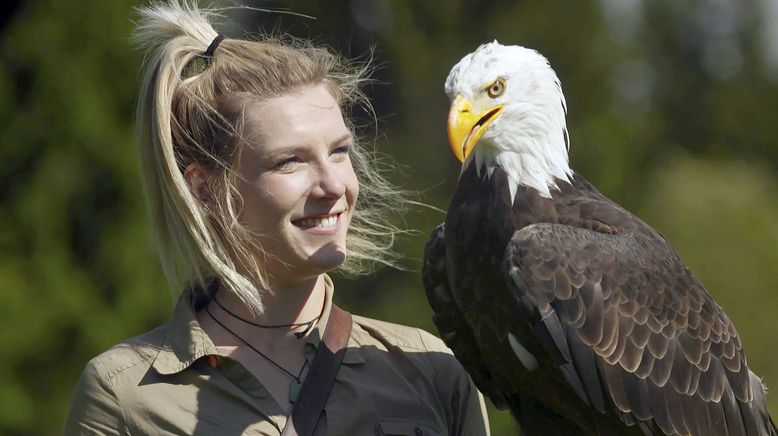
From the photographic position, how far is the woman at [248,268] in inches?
132

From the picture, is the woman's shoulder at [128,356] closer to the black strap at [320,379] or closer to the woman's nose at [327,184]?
the black strap at [320,379]

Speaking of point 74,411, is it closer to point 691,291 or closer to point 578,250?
point 578,250

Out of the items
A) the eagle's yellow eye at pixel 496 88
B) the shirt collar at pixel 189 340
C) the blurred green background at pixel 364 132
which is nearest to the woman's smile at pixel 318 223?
the shirt collar at pixel 189 340

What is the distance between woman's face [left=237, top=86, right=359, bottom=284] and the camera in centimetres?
347

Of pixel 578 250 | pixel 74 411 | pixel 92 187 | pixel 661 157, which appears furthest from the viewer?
pixel 661 157

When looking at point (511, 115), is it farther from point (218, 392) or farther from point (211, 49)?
point (218, 392)

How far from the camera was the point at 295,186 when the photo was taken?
11.3 ft

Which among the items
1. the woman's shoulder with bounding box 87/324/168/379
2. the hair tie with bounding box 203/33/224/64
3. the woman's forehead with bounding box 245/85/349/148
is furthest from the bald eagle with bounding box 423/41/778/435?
the woman's shoulder with bounding box 87/324/168/379

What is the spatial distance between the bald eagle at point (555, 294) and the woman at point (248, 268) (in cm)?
29

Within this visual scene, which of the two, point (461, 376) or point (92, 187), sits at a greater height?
point (461, 376)

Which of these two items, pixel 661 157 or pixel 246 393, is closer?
pixel 246 393

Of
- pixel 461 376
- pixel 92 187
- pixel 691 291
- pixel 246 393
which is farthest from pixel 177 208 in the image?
pixel 92 187

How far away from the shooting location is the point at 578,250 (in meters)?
3.80

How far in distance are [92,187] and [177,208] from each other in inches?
120
